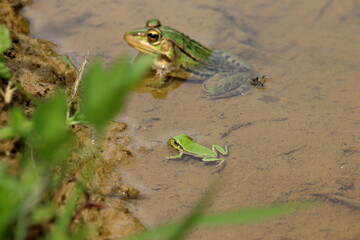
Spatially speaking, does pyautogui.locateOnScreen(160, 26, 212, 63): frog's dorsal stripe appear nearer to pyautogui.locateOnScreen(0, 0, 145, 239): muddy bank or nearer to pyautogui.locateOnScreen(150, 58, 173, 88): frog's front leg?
pyautogui.locateOnScreen(150, 58, 173, 88): frog's front leg

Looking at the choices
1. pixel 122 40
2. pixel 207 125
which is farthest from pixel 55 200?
pixel 122 40

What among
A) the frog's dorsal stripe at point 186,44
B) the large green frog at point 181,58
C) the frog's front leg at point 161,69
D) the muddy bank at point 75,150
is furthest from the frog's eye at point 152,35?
the muddy bank at point 75,150

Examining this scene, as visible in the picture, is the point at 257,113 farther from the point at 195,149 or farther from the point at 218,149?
the point at 195,149

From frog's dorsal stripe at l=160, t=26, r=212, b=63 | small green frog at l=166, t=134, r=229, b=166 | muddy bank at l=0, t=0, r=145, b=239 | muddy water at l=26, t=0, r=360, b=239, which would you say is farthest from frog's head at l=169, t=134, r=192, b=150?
frog's dorsal stripe at l=160, t=26, r=212, b=63

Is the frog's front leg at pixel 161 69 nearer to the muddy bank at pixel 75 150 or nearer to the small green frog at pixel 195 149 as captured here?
the muddy bank at pixel 75 150

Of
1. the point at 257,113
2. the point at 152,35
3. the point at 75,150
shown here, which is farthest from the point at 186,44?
the point at 75,150

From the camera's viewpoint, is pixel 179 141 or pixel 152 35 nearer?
pixel 179 141

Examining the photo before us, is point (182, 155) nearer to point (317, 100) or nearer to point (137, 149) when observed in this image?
point (137, 149)
